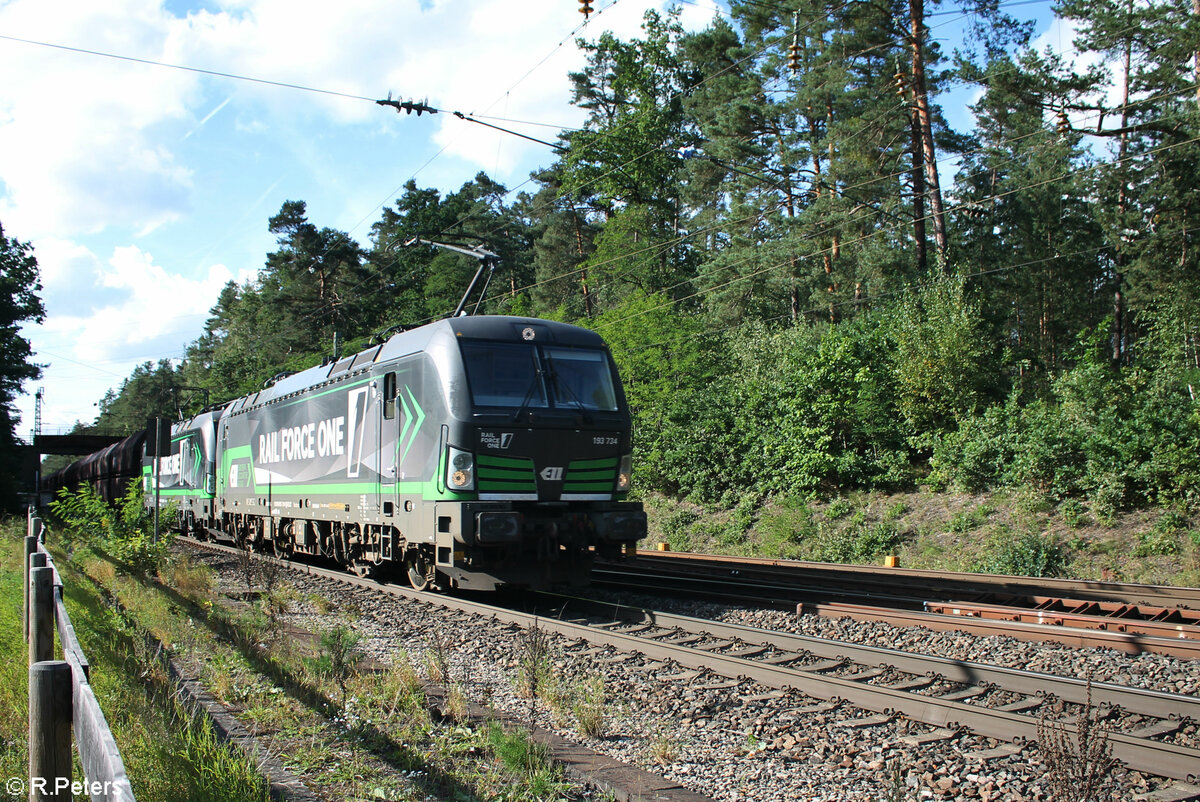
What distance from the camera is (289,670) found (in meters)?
6.80

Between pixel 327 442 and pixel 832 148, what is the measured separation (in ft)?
73.1

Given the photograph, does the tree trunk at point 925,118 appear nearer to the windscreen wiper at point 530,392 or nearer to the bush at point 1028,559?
the bush at point 1028,559

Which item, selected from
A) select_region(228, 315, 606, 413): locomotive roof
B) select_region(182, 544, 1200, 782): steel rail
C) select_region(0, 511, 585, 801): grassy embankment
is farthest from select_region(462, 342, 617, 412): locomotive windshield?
select_region(0, 511, 585, 801): grassy embankment

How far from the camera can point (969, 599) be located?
408 inches

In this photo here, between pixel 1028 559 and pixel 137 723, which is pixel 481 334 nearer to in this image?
pixel 137 723

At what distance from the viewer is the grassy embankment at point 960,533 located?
1409 cm

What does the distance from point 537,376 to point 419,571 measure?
3257 millimetres

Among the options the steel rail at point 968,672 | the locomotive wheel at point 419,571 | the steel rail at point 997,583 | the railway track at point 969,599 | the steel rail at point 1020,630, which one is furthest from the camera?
the locomotive wheel at point 419,571

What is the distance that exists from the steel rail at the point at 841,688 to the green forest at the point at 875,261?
375 inches

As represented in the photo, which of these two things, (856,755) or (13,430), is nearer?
(856,755)

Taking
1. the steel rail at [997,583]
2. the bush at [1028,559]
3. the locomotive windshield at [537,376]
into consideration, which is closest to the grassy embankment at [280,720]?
the locomotive windshield at [537,376]

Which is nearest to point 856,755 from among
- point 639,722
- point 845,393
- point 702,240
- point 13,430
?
point 639,722

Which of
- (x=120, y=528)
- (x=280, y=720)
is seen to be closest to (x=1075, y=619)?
(x=280, y=720)

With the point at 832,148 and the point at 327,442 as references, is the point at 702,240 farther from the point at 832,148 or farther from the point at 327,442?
the point at 327,442
